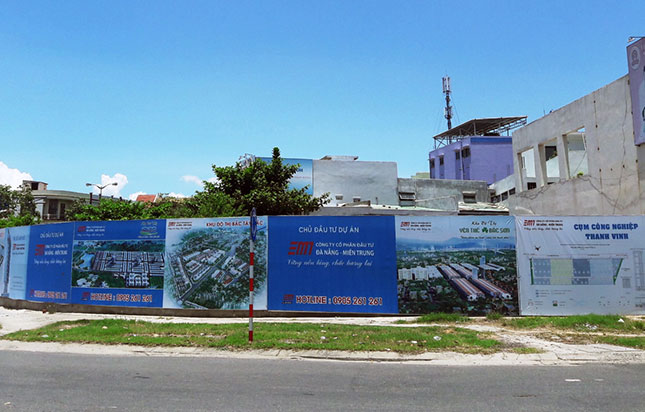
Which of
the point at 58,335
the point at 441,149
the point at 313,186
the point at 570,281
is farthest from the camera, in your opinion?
the point at 441,149

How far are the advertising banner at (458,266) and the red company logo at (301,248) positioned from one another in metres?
2.44

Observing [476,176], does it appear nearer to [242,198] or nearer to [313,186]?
[313,186]

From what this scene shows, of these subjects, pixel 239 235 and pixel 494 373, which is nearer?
pixel 494 373

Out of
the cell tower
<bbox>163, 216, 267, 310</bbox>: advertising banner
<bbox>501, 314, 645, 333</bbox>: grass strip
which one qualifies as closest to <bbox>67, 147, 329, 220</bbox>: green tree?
<bbox>163, 216, 267, 310</bbox>: advertising banner

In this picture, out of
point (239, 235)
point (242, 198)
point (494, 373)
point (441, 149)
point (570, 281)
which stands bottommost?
point (494, 373)

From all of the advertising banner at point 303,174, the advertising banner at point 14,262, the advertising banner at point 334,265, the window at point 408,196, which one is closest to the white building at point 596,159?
the advertising banner at point 334,265

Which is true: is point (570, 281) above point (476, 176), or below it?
below

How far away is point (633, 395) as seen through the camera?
6.07 metres

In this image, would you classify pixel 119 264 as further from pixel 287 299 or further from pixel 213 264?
pixel 287 299

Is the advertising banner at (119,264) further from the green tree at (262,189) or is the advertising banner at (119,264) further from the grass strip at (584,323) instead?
the green tree at (262,189)

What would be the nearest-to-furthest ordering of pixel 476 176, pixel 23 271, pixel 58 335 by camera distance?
pixel 58 335 < pixel 23 271 < pixel 476 176

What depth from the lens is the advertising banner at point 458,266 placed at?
12625 millimetres

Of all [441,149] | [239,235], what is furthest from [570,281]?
[441,149]

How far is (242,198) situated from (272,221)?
534 inches
